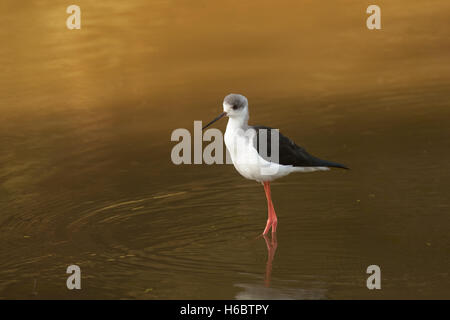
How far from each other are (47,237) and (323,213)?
2.42 metres

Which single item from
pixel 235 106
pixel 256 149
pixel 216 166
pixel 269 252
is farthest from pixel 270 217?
pixel 216 166

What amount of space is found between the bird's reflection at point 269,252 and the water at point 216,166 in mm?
17

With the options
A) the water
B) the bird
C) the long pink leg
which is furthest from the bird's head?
the water

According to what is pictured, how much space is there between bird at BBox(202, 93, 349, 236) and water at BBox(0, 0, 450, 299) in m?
0.55

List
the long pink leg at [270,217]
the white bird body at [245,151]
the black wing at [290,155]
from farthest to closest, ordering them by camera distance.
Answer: the long pink leg at [270,217] < the black wing at [290,155] < the white bird body at [245,151]

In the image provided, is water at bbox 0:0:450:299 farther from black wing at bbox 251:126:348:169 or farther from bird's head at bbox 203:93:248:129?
bird's head at bbox 203:93:248:129

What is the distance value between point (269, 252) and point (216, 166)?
2.45 meters

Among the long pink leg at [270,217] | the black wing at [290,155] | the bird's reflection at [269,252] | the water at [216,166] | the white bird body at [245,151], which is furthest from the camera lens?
the long pink leg at [270,217]

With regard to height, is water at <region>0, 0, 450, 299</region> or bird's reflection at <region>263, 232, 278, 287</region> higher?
water at <region>0, 0, 450, 299</region>

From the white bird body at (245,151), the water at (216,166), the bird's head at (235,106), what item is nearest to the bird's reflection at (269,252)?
the water at (216,166)

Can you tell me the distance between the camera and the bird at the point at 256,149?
7.63 m

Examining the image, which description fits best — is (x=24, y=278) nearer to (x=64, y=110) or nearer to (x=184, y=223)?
(x=184, y=223)

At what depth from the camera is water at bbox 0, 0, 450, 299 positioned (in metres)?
7.14

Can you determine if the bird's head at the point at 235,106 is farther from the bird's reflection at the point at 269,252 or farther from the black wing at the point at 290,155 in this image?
the bird's reflection at the point at 269,252
